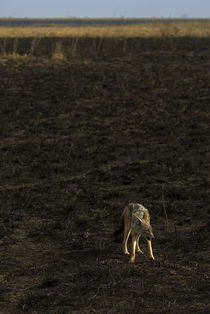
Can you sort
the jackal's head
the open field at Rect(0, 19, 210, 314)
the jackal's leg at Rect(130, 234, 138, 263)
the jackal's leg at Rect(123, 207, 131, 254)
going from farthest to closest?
the jackal's leg at Rect(123, 207, 131, 254)
the jackal's leg at Rect(130, 234, 138, 263)
the jackal's head
the open field at Rect(0, 19, 210, 314)

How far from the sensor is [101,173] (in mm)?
9523

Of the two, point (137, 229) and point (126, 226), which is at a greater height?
point (137, 229)

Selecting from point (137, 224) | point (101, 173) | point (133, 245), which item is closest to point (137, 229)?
point (137, 224)

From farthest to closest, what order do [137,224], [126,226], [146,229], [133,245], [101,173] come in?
[101,173]
[126,226]
[133,245]
[137,224]
[146,229]

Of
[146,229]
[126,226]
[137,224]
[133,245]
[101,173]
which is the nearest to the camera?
[146,229]

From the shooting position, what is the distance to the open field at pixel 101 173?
17.4 ft

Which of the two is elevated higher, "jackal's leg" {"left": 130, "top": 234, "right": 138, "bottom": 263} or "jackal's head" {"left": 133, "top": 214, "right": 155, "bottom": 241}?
"jackal's head" {"left": 133, "top": 214, "right": 155, "bottom": 241}

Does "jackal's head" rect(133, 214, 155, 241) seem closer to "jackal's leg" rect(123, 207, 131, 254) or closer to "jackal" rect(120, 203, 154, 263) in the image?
"jackal" rect(120, 203, 154, 263)

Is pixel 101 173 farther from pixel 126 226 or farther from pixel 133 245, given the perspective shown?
pixel 133 245

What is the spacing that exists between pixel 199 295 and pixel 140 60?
13.7 meters

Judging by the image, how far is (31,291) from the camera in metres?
5.24

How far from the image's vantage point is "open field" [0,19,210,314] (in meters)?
5.30

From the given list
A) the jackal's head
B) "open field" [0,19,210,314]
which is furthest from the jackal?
"open field" [0,19,210,314]

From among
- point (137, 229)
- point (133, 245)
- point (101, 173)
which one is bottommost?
point (101, 173)
